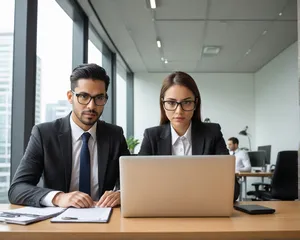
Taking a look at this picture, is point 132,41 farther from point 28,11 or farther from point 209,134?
point 209,134

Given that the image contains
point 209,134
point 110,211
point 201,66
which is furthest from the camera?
point 201,66

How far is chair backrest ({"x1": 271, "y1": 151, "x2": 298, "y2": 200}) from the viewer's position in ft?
12.8

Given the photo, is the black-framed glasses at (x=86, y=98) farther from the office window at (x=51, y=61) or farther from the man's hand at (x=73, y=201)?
the office window at (x=51, y=61)

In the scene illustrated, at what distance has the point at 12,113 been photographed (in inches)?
110

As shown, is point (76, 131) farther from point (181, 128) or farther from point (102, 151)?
point (181, 128)

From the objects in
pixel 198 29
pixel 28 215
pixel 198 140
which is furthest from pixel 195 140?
pixel 198 29

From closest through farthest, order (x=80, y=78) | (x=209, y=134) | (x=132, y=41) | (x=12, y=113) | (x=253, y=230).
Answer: (x=253, y=230) < (x=80, y=78) < (x=209, y=134) < (x=12, y=113) < (x=132, y=41)

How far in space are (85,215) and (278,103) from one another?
6.19 meters

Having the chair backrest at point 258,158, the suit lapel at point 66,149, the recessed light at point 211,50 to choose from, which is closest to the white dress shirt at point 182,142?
the suit lapel at point 66,149

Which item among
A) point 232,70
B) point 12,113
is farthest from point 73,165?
point 232,70

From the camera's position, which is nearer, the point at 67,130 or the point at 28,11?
the point at 67,130

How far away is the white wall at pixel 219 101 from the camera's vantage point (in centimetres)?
846

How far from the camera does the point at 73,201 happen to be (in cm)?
132

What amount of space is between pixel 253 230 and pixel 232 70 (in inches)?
302
